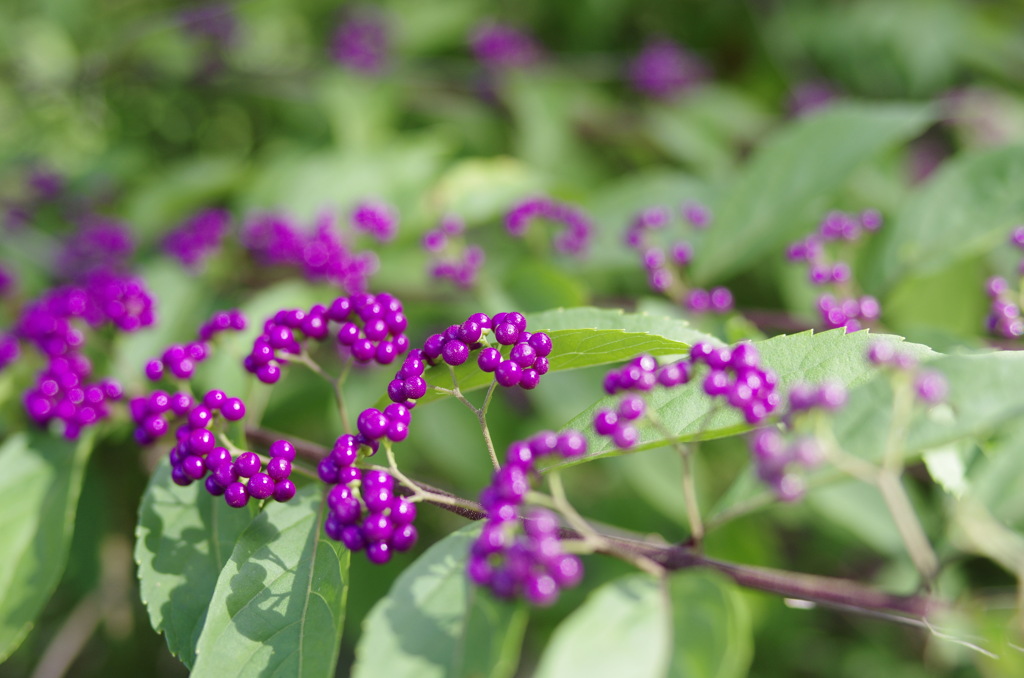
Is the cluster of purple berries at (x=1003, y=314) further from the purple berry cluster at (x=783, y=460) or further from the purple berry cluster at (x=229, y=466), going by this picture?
the purple berry cluster at (x=229, y=466)

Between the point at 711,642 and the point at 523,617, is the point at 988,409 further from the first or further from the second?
the point at 523,617

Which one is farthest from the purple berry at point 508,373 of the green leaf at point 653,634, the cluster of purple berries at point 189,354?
the cluster of purple berries at point 189,354

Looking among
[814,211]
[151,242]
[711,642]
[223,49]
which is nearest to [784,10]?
[814,211]

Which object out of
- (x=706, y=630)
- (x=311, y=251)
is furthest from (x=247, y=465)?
(x=311, y=251)

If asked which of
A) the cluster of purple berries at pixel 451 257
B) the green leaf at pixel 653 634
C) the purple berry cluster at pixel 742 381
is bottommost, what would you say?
the cluster of purple berries at pixel 451 257

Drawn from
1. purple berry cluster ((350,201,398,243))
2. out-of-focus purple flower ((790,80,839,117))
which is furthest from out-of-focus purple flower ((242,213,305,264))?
out-of-focus purple flower ((790,80,839,117))
